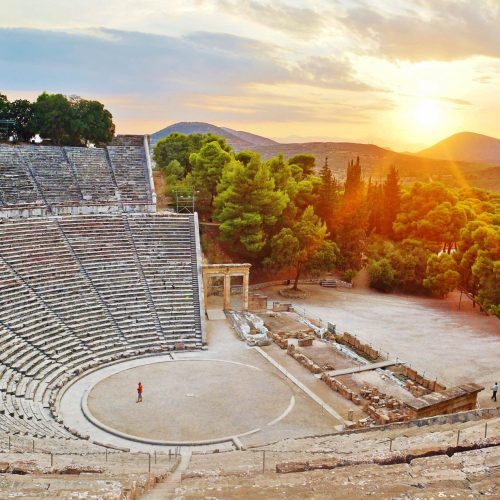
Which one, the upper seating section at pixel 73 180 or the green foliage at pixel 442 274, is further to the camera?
the green foliage at pixel 442 274

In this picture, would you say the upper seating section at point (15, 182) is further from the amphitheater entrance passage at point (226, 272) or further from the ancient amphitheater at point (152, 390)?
the amphitheater entrance passage at point (226, 272)

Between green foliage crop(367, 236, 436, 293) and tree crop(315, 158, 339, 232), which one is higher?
tree crop(315, 158, 339, 232)

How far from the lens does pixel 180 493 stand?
9102 millimetres

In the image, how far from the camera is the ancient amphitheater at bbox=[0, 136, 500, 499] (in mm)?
9500

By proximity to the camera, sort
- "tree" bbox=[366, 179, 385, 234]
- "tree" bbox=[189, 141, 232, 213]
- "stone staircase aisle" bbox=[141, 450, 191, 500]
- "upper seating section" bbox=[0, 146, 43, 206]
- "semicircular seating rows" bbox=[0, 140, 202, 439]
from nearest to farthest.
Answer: "stone staircase aisle" bbox=[141, 450, 191, 500] < "semicircular seating rows" bbox=[0, 140, 202, 439] < "upper seating section" bbox=[0, 146, 43, 206] < "tree" bbox=[189, 141, 232, 213] < "tree" bbox=[366, 179, 385, 234]

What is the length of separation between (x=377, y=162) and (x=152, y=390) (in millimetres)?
148398

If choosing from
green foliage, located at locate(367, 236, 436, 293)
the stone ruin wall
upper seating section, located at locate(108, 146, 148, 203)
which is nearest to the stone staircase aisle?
the stone ruin wall

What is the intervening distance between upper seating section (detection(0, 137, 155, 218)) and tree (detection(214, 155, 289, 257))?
5920mm

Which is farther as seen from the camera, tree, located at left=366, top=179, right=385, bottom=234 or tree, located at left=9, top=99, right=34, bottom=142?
tree, located at left=366, top=179, right=385, bottom=234

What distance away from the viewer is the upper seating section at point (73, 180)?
35.2 meters

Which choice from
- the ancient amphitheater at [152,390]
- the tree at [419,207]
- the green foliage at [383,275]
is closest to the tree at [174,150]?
the ancient amphitheater at [152,390]

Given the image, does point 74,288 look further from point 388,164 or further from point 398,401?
point 388,164

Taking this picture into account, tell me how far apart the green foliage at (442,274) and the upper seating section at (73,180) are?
2138 cm

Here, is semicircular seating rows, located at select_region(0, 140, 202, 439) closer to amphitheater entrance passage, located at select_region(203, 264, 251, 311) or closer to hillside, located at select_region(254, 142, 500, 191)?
amphitheater entrance passage, located at select_region(203, 264, 251, 311)
